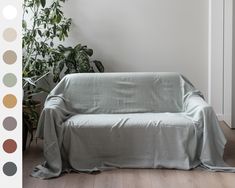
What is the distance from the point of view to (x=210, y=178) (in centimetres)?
282

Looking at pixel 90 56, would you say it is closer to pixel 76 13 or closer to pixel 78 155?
pixel 76 13

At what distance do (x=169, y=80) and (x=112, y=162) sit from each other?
42.5 inches

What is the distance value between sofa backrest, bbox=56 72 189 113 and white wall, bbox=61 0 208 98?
106 cm

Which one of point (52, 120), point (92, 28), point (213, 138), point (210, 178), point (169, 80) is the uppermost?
point (92, 28)

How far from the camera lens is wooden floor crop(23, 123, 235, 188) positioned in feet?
8.87

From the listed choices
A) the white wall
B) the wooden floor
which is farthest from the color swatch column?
the white wall

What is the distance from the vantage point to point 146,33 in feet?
15.3

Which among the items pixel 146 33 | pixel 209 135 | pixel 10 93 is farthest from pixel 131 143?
pixel 10 93

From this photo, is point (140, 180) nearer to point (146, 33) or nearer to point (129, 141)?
point (129, 141)

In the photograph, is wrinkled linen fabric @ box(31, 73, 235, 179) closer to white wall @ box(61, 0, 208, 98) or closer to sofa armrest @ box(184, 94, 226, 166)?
sofa armrest @ box(184, 94, 226, 166)

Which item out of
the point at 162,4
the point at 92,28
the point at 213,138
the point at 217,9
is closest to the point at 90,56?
the point at 92,28

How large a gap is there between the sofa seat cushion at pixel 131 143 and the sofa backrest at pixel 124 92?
17.9 inches

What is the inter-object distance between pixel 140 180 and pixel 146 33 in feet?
7.83

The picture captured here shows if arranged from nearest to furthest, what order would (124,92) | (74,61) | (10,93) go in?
1. (10,93)
2. (124,92)
3. (74,61)
